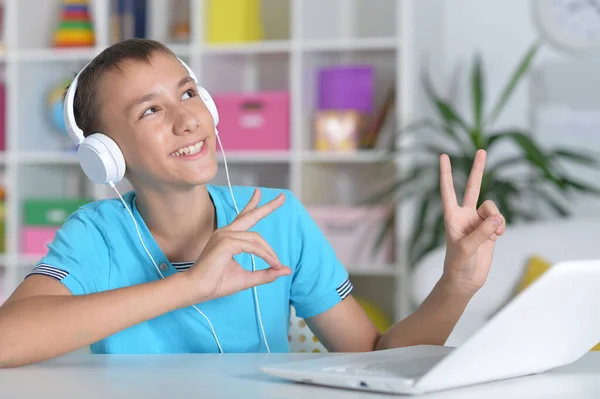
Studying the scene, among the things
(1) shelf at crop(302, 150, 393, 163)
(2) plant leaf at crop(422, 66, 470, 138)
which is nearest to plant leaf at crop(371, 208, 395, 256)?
(1) shelf at crop(302, 150, 393, 163)

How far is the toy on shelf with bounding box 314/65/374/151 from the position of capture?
345 centimetres

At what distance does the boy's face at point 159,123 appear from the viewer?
4.60 feet

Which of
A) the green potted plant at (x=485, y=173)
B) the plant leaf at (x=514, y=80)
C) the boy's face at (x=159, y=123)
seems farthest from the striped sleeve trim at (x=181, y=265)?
the plant leaf at (x=514, y=80)

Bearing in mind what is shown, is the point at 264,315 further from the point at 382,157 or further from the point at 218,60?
the point at 218,60

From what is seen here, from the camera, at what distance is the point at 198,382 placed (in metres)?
0.92

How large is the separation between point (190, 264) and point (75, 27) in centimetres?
258

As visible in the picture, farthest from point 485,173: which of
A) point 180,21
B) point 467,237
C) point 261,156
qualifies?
point 467,237

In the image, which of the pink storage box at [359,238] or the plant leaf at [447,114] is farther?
the pink storage box at [359,238]

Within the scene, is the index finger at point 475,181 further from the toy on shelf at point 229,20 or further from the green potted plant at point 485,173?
the toy on shelf at point 229,20

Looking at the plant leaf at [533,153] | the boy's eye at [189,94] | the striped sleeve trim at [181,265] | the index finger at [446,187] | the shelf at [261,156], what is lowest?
the shelf at [261,156]

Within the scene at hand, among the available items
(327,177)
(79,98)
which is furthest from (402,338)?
(327,177)

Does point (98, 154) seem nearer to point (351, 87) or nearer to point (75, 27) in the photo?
point (351, 87)

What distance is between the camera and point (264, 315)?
150 centimetres

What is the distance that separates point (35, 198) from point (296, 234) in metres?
2.59
